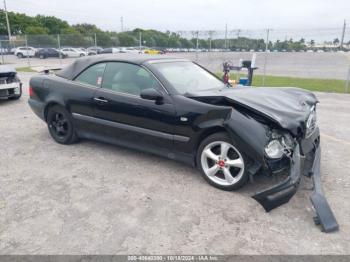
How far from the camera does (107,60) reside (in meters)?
4.52

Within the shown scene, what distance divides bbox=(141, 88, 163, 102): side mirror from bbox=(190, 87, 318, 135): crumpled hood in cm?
40

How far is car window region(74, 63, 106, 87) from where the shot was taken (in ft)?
14.7

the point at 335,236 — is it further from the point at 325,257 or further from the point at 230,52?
the point at 230,52

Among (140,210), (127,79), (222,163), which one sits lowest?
(140,210)

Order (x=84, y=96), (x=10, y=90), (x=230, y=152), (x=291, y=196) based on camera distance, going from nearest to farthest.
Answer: (x=291, y=196)
(x=230, y=152)
(x=84, y=96)
(x=10, y=90)

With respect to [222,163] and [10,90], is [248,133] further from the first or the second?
[10,90]

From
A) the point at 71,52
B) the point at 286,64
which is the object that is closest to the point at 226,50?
the point at 286,64

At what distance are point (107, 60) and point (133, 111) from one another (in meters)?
1.04

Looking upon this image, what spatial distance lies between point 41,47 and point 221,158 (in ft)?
115

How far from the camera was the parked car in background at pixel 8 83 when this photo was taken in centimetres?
791

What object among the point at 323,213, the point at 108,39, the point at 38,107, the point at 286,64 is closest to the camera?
the point at 323,213

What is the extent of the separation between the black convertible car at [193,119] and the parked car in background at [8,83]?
356 centimetres

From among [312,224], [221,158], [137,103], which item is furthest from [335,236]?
[137,103]

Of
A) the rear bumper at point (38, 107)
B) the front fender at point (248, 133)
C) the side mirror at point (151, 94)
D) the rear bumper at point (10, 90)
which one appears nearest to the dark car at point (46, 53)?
the rear bumper at point (10, 90)
